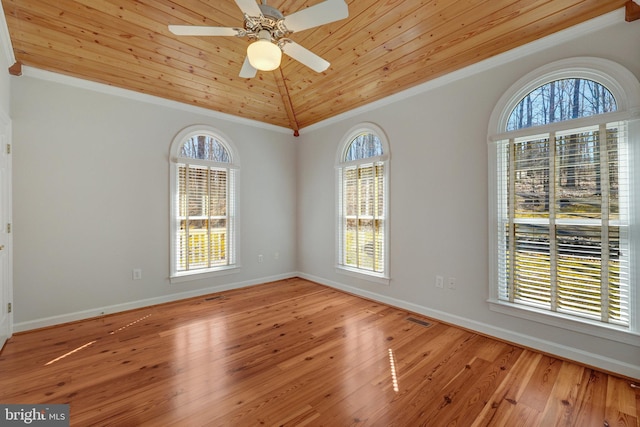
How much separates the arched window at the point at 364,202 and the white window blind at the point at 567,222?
1398mm

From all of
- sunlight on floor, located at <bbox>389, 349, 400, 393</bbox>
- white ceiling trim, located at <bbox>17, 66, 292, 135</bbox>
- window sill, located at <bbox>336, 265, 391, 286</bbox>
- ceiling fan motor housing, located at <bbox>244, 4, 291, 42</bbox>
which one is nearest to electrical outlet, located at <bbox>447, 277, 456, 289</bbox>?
window sill, located at <bbox>336, 265, 391, 286</bbox>

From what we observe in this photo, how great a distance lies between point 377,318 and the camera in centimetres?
323

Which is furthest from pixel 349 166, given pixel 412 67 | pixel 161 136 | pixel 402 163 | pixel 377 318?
pixel 161 136

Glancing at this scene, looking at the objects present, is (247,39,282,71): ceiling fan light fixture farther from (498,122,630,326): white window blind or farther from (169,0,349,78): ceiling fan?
(498,122,630,326): white window blind

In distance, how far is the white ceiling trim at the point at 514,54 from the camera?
2.18 metres

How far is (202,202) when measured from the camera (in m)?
4.08

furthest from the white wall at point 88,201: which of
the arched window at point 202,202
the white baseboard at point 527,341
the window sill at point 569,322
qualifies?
the window sill at point 569,322

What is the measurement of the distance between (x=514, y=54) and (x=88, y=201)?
4.70 metres

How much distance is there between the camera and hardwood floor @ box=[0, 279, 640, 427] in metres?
1.72

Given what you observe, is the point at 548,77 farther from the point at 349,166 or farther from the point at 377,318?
the point at 377,318

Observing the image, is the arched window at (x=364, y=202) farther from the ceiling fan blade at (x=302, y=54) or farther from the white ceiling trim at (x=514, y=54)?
the ceiling fan blade at (x=302, y=54)

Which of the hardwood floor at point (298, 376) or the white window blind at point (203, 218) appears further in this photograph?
the white window blind at point (203, 218)

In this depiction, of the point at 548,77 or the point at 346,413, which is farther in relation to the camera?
the point at 548,77

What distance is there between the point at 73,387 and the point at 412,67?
4.11 m
